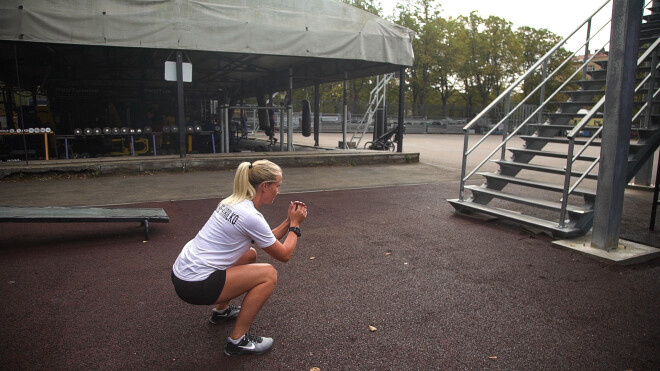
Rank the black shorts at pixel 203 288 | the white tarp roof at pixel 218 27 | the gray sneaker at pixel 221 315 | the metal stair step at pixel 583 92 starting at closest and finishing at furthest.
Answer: the black shorts at pixel 203 288
the gray sneaker at pixel 221 315
the metal stair step at pixel 583 92
the white tarp roof at pixel 218 27

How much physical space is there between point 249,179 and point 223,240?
0.43 meters

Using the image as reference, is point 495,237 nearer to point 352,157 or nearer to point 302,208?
point 302,208

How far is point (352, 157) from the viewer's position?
→ 12922 millimetres

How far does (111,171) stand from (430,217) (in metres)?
7.65

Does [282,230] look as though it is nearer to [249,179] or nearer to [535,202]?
[249,179]

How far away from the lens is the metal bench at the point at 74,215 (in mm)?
4840

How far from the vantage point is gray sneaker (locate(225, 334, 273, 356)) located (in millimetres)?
2908

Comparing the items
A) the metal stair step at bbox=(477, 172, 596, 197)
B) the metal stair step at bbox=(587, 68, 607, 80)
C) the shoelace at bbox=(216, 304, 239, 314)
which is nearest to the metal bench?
the shoelace at bbox=(216, 304, 239, 314)

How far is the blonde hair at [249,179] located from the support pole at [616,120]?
4.21 meters

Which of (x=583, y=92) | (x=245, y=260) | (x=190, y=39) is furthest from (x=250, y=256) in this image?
(x=190, y=39)

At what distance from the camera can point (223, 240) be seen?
2832 millimetres

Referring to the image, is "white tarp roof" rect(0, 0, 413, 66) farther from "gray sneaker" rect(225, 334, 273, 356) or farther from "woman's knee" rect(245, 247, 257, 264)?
"gray sneaker" rect(225, 334, 273, 356)

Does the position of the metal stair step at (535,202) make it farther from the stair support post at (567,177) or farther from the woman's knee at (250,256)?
the woman's knee at (250,256)

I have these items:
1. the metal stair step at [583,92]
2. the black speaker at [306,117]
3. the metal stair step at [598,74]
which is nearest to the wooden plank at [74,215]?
the metal stair step at [583,92]
